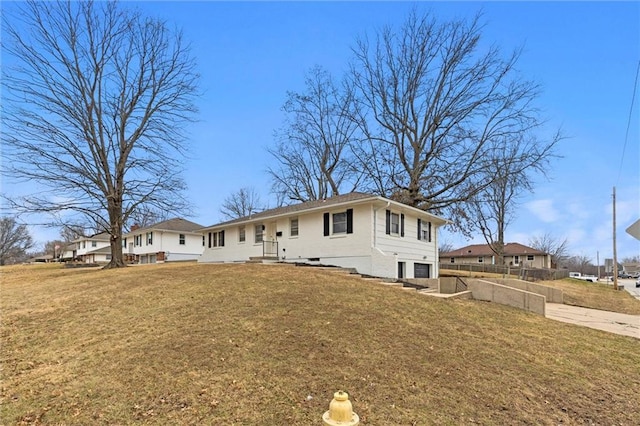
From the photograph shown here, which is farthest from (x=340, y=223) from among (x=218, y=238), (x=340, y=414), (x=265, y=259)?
(x=340, y=414)

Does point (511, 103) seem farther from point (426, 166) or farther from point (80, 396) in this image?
point (80, 396)

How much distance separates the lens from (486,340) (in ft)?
24.5

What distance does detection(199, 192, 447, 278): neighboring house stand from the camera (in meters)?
16.0

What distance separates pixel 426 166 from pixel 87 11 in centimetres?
2312

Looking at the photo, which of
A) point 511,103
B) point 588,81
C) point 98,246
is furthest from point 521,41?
point 98,246

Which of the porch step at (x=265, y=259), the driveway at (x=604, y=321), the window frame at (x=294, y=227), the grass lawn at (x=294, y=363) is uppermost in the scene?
the window frame at (x=294, y=227)

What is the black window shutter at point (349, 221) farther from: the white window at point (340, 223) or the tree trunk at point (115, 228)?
the tree trunk at point (115, 228)

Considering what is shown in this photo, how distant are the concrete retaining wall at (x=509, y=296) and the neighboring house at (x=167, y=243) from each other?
29.1m

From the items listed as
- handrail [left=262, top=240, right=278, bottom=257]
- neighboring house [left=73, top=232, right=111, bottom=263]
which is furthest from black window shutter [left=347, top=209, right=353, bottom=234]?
neighboring house [left=73, top=232, right=111, bottom=263]

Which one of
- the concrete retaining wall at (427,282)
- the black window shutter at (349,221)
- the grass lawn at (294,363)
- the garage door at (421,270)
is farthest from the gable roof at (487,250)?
the grass lawn at (294,363)

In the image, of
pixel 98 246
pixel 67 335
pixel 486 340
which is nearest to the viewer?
pixel 67 335

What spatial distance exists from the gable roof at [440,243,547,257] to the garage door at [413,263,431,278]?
40.6 meters

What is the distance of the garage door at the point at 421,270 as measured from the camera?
19091 millimetres

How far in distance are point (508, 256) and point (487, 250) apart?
11.1 feet
